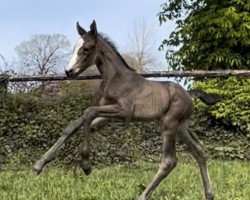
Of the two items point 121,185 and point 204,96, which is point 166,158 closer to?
point 204,96

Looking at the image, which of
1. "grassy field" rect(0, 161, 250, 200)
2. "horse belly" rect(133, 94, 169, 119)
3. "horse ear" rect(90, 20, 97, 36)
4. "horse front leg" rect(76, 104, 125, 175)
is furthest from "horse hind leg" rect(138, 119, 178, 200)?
"horse ear" rect(90, 20, 97, 36)

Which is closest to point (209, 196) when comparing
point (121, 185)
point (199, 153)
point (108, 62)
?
point (199, 153)

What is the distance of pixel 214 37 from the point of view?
15.0m

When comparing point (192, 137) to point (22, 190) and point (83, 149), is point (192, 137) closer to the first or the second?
point (83, 149)

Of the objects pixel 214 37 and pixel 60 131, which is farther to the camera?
pixel 214 37

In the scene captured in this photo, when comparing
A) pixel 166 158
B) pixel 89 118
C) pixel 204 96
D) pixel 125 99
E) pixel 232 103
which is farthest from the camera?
pixel 232 103

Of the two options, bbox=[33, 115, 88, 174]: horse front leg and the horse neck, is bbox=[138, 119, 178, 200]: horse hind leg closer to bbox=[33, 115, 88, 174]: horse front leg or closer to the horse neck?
the horse neck

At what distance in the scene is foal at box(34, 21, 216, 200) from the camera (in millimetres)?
5305

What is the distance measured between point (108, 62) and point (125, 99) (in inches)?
17.1

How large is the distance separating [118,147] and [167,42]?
628 centimetres

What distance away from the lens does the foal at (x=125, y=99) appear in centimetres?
530

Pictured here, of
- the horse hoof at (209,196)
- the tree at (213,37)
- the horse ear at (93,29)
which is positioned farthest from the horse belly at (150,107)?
Result: the tree at (213,37)

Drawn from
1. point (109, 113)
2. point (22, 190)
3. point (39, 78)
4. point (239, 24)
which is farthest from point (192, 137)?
point (239, 24)

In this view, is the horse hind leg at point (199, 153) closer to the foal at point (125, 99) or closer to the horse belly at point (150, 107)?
the foal at point (125, 99)
